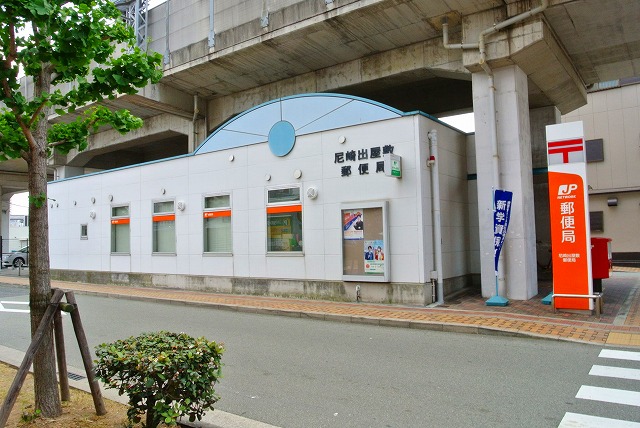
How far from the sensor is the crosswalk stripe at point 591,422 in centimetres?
459

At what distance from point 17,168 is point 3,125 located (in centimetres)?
3821

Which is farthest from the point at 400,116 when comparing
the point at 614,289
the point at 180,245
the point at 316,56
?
the point at 180,245

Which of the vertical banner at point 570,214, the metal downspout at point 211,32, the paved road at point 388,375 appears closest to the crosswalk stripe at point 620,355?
the paved road at point 388,375

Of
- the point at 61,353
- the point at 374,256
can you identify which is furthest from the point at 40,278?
the point at 374,256

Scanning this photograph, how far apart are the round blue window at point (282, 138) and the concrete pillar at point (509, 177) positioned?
5135mm

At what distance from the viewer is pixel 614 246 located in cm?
2252

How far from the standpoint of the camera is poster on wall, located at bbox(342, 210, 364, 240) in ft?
41.3

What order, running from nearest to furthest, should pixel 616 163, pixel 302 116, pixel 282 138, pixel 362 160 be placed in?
pixel 362 160
pixel 302 116
pixel 282 138
pixel 616 163

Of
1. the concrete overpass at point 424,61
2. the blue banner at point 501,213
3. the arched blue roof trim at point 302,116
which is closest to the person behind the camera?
the blue banner at point 501,213

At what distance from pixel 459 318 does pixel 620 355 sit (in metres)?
3.14

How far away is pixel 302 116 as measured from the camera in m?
13.9

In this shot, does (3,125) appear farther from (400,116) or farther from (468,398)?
(400,116)

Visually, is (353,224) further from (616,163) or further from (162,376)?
(616,163)

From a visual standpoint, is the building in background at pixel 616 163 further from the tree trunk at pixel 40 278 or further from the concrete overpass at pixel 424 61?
the tree trunk at pixel 40 278
